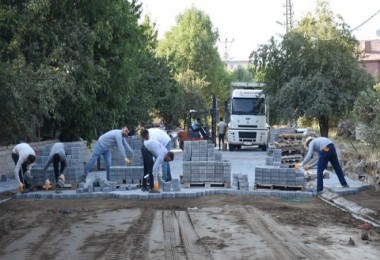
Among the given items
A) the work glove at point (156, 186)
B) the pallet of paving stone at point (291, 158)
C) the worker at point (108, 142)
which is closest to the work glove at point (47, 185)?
the worker at point (108, 142)

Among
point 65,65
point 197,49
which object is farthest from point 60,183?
point 197,49

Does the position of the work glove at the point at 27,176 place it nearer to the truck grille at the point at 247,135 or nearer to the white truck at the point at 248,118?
the white truck at the point at 248,118

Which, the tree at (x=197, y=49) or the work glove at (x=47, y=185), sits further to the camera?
the tree at (x=197, y=49)

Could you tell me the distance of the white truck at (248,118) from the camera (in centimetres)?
3388

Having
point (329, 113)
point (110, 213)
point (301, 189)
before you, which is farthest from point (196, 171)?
point (329, 113)

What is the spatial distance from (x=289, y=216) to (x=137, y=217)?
111 inches

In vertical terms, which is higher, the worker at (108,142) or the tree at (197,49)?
the tree at (197,49)

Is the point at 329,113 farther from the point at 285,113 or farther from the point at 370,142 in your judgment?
the point at 370,142

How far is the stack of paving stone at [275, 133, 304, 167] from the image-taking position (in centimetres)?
2209

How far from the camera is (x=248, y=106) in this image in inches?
1347

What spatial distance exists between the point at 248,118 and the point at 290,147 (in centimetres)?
1160

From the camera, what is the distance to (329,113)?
2994cm

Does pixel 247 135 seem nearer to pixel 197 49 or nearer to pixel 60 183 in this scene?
pixel 60 183

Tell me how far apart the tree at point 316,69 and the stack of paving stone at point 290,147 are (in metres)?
7.03
